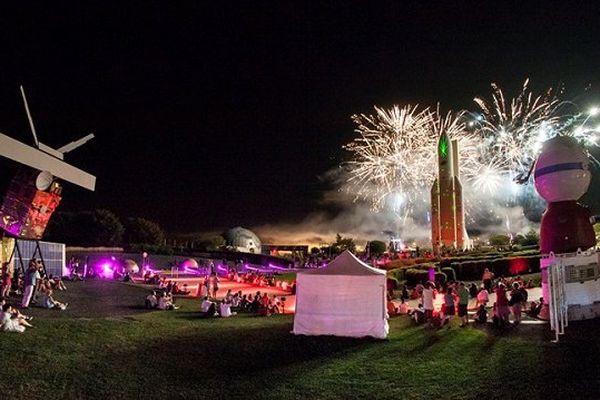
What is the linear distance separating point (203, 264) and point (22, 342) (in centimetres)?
4621

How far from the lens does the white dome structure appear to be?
98000 mm

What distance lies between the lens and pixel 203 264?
59250 millimetres

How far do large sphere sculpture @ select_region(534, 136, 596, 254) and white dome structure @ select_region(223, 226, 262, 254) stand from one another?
81.6m

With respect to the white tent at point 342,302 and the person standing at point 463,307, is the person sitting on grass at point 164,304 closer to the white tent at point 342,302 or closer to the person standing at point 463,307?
the white tent at point 342,302

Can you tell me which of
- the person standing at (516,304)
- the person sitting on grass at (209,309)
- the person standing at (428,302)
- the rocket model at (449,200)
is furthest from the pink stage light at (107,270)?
the rocket model at (449,200)

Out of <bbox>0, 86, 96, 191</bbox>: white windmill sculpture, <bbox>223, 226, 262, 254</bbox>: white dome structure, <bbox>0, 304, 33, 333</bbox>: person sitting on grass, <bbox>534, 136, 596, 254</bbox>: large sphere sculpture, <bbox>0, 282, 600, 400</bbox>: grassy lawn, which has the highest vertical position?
<bbox>223, 226, 262, 254</bbox>: white dome structure

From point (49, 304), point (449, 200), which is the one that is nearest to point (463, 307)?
point (49, 304)

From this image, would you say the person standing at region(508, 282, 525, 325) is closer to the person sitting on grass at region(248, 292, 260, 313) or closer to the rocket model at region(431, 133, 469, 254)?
the person sitting on grass at region(248, 292, 260, 313)

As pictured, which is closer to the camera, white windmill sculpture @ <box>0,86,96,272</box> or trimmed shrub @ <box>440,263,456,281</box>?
white windmill sculpture @ <box>0,86,96,272</box>

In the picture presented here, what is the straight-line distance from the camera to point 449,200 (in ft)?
209

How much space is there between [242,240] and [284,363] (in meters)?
87.0

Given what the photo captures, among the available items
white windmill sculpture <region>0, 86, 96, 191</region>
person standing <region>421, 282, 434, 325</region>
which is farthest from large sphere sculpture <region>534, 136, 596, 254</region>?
white windmill sculpture <region>0, 86, 96, 191</region>

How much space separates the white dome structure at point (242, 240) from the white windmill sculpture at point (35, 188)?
7085 centimetres

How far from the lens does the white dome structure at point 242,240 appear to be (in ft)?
322
